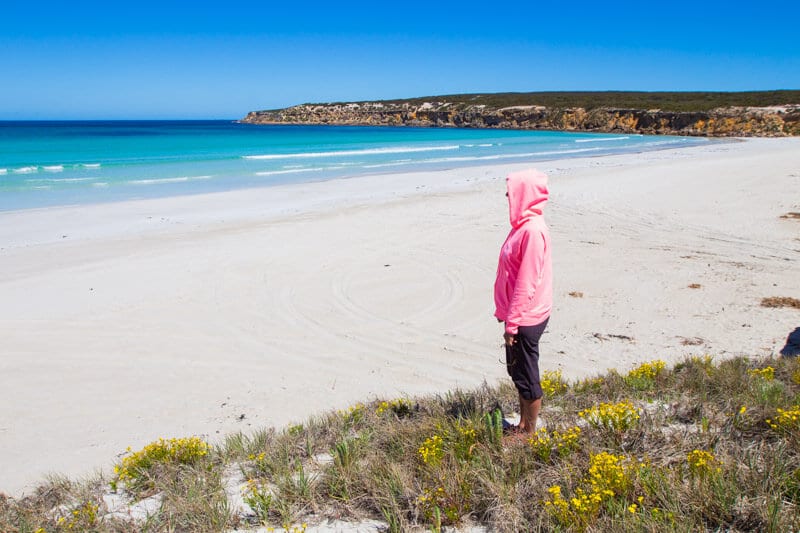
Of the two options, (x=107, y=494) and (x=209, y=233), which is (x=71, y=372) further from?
(x=209, y=233)

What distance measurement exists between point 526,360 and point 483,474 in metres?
0.69

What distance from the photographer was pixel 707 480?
2.68 meters

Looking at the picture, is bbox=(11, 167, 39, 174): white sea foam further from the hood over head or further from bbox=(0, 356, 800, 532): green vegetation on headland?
the hood over head

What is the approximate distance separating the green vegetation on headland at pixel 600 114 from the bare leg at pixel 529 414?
5739 centimetres

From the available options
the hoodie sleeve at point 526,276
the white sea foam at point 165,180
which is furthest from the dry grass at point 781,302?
the white sea foam at point 165,180

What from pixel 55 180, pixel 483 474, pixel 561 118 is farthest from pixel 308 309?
pixel 561 118

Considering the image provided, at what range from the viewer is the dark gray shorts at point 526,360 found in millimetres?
3152

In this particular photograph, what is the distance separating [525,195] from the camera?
3.04 m

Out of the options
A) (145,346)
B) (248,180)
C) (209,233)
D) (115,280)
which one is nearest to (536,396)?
(145,346)

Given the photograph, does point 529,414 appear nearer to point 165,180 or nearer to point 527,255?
point 527,255

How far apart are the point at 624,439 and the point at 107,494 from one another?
315 cm

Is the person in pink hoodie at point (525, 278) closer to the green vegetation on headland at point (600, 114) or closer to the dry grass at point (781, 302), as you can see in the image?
the dry grass at point (781, 302)

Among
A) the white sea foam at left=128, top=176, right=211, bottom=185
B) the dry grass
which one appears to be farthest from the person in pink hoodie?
the white sea foam at left=128, top=176, right=211, bottom=185

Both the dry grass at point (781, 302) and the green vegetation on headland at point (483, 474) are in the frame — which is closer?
the green vegetation on headland at point (483, 474)
